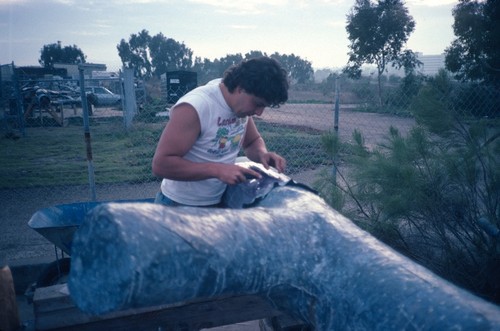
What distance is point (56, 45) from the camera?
67.9 meters

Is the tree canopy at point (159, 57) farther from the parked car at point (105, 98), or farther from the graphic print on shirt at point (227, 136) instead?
the graphic print on shirt at point (227, 136)

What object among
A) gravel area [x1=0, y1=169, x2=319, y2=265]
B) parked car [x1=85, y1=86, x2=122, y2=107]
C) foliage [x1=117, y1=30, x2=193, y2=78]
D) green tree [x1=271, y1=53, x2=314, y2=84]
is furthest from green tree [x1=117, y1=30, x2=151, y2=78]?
gravel area [x1=0, y1=169, x2=319, y2=265]

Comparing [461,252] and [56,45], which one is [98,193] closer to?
[461,252]

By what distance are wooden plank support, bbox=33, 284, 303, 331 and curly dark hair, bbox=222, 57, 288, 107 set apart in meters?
0.97

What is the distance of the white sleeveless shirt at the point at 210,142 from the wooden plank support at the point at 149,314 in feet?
1.69

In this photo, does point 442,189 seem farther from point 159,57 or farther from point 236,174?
point 159,57

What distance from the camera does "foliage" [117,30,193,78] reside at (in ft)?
221

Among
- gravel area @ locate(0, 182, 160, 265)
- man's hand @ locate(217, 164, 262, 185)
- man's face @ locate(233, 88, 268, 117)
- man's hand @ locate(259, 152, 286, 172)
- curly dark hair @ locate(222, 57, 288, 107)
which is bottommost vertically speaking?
gravel area @ locate(0, 182, 160, 265)

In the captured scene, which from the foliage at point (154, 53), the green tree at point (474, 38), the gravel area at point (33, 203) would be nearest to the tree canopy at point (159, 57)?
the foliage at point (154, 53)

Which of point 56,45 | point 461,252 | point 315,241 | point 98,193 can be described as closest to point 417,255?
point 461,252

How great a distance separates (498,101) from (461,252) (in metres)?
4.78

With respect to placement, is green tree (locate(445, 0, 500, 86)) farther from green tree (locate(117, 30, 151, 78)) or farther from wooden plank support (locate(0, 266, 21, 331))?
green tree (locate(117, 30, 151, 78))

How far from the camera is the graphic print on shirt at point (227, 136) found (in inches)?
80.3

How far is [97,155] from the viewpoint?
9.32 meters
